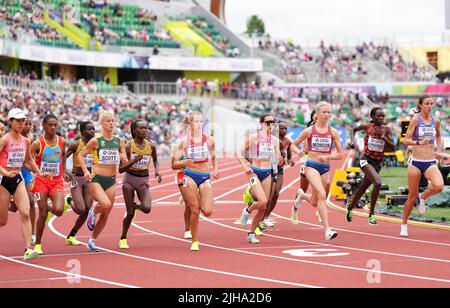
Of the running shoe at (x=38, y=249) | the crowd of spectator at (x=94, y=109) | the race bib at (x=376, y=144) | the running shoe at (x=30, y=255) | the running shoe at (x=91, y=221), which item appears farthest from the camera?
the crowd of spectator at (x=94, y=109)

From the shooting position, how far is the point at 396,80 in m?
61.3

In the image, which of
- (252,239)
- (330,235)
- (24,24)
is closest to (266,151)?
(252,239)

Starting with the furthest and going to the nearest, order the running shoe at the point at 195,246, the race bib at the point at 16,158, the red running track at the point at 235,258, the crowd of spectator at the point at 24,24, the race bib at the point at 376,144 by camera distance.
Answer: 1. the crowd of spectator at the point at 24,24
2. the race bib at the point at 376,144
3. the running shoe at the point at 195,246
4. the race bib at the point at 16,158
5. the red running track at the point at 235,258

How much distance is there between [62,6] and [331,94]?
16356 mm

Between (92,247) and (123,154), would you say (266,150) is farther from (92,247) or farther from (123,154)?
(92,247)

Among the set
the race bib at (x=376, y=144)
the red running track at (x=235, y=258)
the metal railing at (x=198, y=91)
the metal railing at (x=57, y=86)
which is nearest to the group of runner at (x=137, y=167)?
the red running track at (x=235, y=258)

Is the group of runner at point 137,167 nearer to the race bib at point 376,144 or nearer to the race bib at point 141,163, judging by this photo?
the race bib at point 141,163

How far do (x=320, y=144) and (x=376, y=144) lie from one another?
1.64 meters

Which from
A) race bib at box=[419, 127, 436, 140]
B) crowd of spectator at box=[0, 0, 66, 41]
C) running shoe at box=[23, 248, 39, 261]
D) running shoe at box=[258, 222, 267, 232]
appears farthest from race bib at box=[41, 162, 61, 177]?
crowd of spectator at box=[0, 0, 66, 41]

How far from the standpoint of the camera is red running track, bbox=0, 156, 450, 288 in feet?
32.8

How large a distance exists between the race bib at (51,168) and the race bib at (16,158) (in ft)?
2.77

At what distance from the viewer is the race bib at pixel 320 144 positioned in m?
14.2

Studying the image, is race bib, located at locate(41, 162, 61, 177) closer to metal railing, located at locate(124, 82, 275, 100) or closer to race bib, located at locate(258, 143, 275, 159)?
race bib, located at locate(258, 143, 275, 159)
